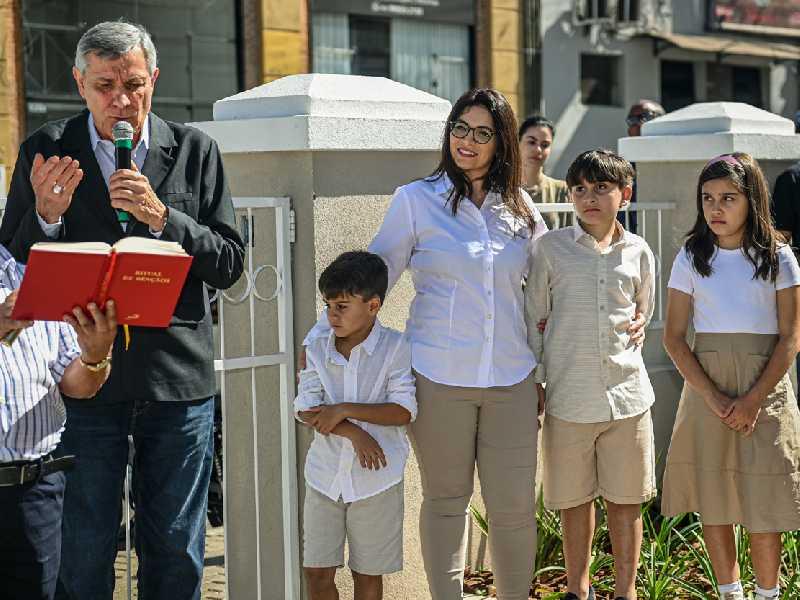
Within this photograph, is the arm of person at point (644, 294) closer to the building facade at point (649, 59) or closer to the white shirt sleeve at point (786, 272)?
the white shirt sleeve at point (786, 272)

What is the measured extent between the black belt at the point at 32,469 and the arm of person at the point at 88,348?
0.56ft

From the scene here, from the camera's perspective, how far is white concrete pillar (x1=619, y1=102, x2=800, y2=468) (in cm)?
677

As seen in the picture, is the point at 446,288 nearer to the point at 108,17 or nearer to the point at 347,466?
the point at 347,466

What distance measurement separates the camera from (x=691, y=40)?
22.1m

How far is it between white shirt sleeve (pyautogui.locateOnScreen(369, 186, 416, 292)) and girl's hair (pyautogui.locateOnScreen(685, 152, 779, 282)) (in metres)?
1.21

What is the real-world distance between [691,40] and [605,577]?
17.9m

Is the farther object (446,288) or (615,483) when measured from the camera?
(615,483)

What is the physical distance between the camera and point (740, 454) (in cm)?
494

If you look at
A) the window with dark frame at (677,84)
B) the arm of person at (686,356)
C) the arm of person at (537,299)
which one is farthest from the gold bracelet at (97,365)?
the window with dark frame at (677,84)

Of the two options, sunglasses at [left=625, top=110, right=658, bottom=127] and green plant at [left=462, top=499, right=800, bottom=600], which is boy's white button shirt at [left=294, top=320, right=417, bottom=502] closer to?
green plant at [left=462, top=499, right=800, bottom=600]

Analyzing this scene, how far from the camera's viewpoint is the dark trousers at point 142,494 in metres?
3.68

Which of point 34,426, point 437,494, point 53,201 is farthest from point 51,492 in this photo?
point 437,494

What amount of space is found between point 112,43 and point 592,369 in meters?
2.14

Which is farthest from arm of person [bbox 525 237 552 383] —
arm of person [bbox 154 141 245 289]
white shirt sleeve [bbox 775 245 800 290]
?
arm of person [bbox 154 141 245 289]
